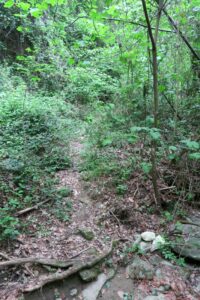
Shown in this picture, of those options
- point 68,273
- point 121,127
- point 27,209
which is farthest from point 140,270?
point 121,127

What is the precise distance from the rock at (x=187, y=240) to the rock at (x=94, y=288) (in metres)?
1.31

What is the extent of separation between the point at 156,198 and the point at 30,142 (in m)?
3.56

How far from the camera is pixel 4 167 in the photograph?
503 centimetres

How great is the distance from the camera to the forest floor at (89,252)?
3.20 meters


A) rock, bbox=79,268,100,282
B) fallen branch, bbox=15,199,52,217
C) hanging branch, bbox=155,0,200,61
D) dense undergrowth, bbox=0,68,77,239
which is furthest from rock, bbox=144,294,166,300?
hanging branch, bbox=155,0,200,61

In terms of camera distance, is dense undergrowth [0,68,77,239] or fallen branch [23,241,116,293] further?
dense undergrowth [0,68,77,239]

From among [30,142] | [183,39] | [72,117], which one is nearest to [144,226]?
[30,142]

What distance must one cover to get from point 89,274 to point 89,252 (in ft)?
1.41

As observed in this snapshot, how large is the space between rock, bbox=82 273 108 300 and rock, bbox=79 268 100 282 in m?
0.07

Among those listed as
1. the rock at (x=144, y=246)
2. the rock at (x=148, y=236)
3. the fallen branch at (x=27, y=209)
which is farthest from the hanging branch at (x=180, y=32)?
the fallen branch at (x=27, y=209)

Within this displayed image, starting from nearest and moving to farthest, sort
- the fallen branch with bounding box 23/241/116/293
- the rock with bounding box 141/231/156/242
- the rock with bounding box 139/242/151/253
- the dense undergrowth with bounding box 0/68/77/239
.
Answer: the fallen branch with bounding box 23/241/116/293, the rock with bounding box 139/242/151/253, the rock with bounding box 141/231/156/242, the dense undergrowth with bounding box 0/68/77/239

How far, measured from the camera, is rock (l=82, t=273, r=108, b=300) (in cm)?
320

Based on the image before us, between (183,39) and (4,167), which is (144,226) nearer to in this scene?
(4,167)

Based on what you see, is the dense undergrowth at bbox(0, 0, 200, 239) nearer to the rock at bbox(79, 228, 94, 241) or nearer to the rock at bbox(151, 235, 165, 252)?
the rock at bbox(151, 235, 165, 252)
